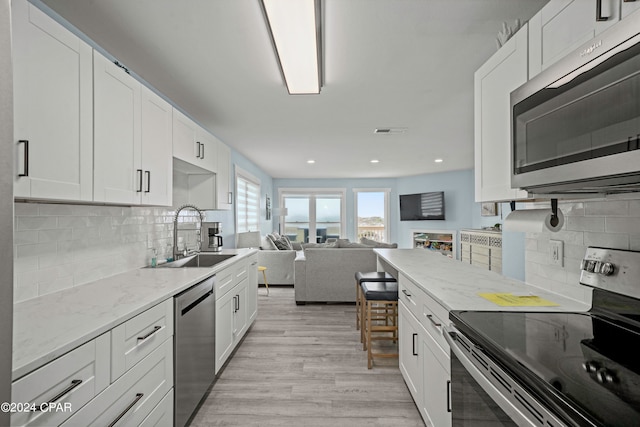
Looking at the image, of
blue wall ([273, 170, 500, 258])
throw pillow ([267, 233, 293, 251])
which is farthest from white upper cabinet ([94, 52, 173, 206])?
blue wall ([273, 170, 500, 258])

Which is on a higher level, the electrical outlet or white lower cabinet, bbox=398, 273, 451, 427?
the electrical outlet

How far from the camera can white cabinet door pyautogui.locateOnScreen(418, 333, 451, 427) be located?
4.57 feet

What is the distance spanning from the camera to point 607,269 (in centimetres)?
119

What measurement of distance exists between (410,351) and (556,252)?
1.07 metres

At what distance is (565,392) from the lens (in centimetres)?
66

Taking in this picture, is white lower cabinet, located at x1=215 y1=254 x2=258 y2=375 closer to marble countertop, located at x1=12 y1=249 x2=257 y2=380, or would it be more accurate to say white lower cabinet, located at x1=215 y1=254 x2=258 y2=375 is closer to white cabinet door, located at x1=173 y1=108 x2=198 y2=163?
marble countertop, located at x1=12 y1=249 x2=257 y2=380

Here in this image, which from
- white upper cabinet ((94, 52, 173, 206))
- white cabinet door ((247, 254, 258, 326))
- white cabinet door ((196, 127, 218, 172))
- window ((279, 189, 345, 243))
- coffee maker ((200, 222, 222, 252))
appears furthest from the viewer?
window ((279, 189, 345, 243))

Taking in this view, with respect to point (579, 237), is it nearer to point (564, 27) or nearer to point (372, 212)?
point (564, 27)

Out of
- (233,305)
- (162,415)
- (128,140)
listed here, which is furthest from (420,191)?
(162,415)

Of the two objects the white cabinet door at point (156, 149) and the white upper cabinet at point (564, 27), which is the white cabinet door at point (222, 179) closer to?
the white cabinet door at point (156, 149)

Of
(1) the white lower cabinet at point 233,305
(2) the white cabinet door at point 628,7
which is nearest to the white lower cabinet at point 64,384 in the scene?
(1) the white lower cabinet at point 233,305

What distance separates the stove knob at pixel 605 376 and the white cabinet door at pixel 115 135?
1979 mm

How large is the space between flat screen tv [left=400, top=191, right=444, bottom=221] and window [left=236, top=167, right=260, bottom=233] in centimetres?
416

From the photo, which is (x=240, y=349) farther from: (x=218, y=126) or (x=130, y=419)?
(x=218, y=126)
